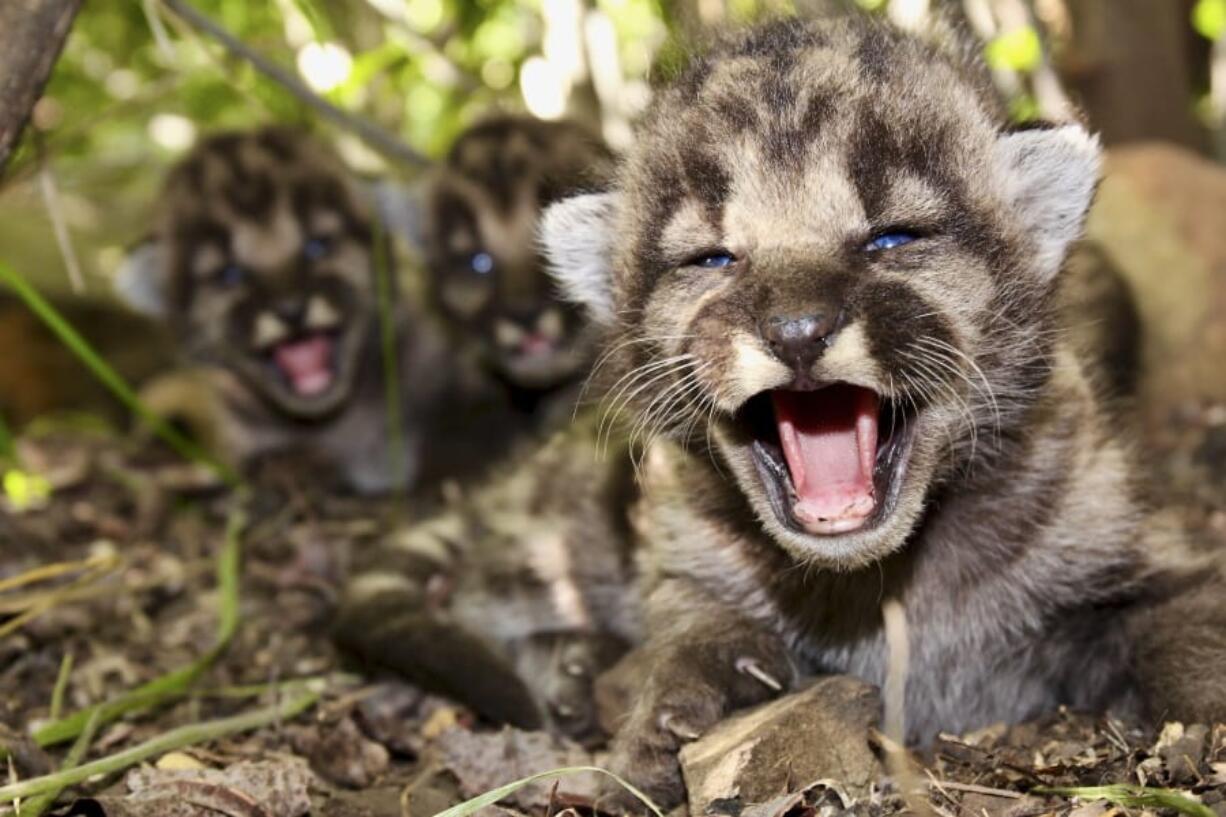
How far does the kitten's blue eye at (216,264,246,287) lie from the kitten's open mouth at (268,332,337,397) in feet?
1.19

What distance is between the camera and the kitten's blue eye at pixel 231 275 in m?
6.44

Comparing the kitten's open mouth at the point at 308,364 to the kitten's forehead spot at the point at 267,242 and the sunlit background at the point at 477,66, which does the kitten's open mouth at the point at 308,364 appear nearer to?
the kitten's forehead spot at the point at 267,242

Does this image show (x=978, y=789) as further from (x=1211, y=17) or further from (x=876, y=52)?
(x=1211, y=17)

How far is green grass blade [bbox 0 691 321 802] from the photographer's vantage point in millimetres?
3193

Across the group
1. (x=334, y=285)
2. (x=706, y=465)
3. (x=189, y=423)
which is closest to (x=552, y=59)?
(x=334, y=285)

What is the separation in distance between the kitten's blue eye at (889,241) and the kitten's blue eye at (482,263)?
3.18 meters

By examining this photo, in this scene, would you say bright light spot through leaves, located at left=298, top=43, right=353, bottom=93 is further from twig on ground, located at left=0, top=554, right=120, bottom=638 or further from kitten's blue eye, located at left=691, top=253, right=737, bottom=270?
kitten's blue eye, located at left=691, top=253, right=737, bottom=270

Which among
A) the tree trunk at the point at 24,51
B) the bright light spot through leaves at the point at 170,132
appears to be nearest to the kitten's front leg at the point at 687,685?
the tree trunk at the point at 24,51

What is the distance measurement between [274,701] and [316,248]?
2.83m

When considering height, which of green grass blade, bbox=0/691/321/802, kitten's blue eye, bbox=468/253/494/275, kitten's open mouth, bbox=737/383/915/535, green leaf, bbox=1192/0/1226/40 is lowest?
green grass blade, bbox=0/691/321/802

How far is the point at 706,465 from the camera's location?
12.1 feet

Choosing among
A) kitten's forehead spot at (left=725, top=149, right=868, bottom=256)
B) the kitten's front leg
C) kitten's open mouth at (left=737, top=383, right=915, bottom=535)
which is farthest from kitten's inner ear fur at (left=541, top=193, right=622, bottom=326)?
the kitten's front leg

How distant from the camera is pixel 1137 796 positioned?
276 centimetres

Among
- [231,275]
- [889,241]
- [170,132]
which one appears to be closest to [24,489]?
[231,275]
